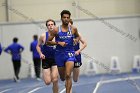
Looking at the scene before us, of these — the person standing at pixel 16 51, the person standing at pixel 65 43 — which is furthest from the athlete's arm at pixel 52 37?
the person standing at pixel 16 51

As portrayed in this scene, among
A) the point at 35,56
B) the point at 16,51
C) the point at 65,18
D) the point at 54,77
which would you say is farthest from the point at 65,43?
the point at 16,51

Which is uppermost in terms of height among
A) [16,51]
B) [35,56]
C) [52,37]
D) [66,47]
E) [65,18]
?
[65,18]

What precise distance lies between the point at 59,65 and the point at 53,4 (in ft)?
40.9

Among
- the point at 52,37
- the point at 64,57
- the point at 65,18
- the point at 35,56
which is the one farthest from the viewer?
the point at 35,56

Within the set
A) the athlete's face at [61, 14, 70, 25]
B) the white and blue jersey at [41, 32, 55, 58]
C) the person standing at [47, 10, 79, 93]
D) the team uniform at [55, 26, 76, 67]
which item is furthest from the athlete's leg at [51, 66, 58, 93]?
the athlete's face at [61, 14, 70, 25]

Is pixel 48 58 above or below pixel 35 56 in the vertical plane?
above

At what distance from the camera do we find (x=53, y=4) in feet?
68.9

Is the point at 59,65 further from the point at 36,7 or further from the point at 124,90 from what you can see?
the point at 36,7

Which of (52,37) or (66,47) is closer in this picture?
(66,47)

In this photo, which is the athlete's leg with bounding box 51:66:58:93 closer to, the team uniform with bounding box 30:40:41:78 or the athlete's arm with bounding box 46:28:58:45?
the athlete's arm with bounding box 46:28:58:45

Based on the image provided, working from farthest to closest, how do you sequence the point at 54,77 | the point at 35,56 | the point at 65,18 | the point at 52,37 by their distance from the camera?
1. the point at 35,56
2. the point at 54,77
3. the point at 52,37
4. the point at 65,18

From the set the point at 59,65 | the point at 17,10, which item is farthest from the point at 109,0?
the point at 59,65

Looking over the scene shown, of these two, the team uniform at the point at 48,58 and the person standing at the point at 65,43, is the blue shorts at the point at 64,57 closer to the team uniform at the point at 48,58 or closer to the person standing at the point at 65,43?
the person standing at the point at 65,43

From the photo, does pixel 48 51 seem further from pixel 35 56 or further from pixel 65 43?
pixel 35 56
